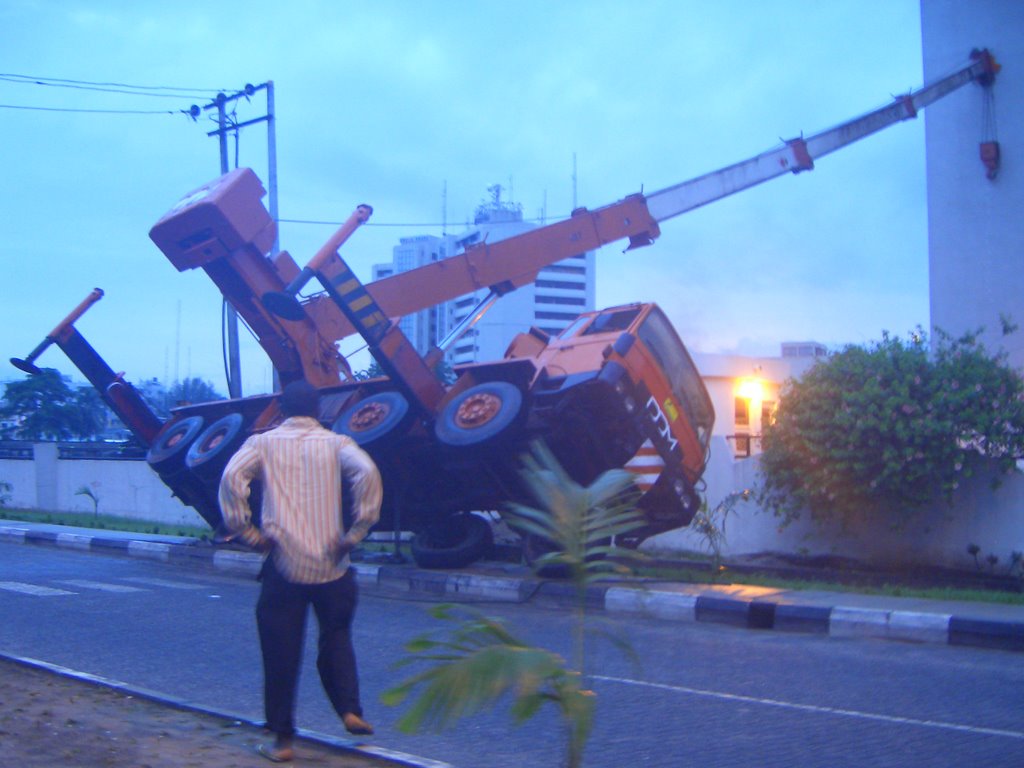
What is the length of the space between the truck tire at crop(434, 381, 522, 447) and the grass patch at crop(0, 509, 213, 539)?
7525 mm

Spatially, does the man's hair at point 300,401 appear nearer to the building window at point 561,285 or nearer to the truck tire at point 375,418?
the truck tire at point 375,418

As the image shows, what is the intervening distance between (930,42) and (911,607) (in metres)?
17.1

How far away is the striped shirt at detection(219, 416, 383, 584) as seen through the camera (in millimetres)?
4832

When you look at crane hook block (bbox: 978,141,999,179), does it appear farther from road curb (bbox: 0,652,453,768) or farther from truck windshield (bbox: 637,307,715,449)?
road curb (bbox: 0,652,453,768)

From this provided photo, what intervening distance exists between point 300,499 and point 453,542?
368 inches

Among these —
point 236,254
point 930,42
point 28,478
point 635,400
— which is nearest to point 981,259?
point 930,42

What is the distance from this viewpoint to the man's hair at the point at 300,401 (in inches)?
202

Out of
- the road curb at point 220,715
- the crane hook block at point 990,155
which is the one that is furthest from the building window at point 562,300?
the road curb at point 220,715

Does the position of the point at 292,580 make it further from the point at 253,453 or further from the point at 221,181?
the point at 221,181

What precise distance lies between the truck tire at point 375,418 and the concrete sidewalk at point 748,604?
68.5 inches

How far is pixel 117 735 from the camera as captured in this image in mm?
5492

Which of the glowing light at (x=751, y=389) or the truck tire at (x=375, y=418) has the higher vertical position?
the glowing light at (x=751, y=389)

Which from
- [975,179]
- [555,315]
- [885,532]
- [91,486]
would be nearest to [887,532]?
[885,532]

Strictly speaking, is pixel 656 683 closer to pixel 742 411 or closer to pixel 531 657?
pixel 531 657
